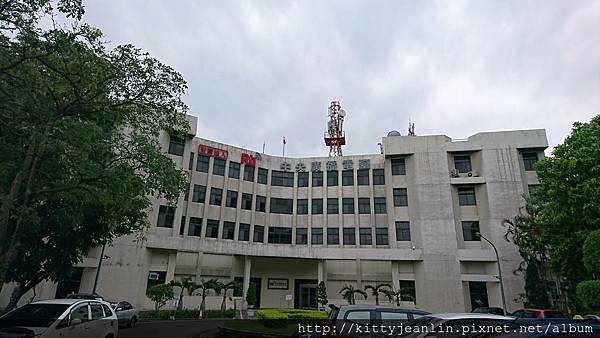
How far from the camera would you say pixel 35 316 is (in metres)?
8.37

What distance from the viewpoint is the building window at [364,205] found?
3356 cm

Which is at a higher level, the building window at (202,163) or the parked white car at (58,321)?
the building window at (202,163)

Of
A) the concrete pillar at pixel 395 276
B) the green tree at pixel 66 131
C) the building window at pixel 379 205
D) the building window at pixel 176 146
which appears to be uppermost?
the building window at pixel 176 146

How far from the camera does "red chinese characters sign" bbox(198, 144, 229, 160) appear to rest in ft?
106

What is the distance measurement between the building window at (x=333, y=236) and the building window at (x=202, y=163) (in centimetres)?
1285

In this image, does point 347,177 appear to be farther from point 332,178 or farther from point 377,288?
point 377,288

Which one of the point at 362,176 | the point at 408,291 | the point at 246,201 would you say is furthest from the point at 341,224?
the point at 246,201

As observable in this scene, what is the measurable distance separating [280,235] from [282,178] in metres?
5.78

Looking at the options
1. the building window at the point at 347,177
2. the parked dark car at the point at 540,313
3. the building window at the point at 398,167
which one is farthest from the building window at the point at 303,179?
the parked dark car at the point at 540,313

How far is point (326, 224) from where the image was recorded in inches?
1340

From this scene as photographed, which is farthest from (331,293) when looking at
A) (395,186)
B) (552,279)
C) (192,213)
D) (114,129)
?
(114,129)

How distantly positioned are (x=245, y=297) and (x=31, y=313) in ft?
72.3

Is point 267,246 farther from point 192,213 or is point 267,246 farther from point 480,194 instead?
point 480,194

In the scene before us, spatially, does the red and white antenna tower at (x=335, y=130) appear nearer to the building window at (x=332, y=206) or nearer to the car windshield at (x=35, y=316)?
the building window at (x=332, y=206)
